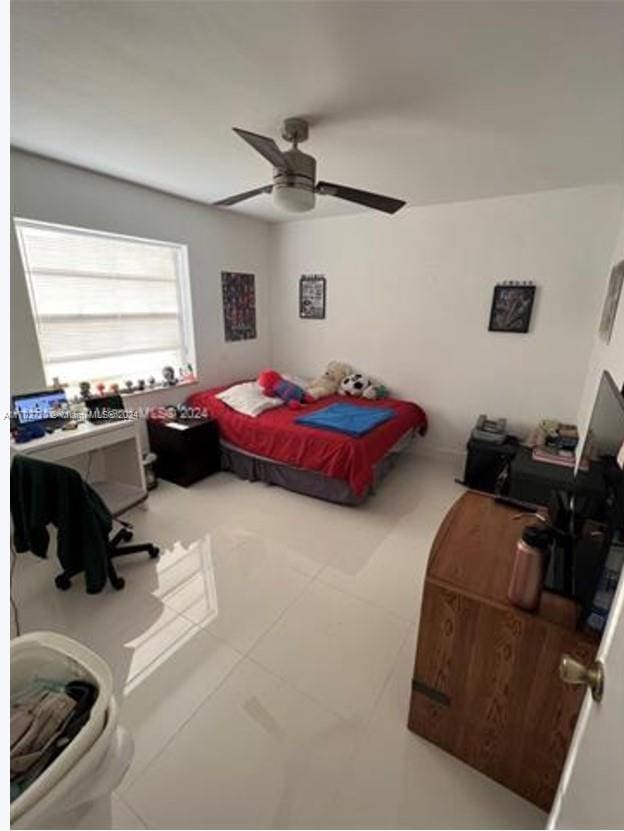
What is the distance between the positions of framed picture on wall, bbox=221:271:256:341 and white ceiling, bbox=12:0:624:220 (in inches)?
61.0

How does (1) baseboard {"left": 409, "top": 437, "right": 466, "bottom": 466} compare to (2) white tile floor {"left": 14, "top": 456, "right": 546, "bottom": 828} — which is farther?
(1) baseboard {"left": 409, "top": 437, "right": 466, "bottom": 466}

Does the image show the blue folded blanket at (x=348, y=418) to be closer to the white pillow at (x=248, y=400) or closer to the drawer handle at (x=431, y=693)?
the white pillow at (x=248, y=400)

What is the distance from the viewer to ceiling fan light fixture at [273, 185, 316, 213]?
1957 millimetres

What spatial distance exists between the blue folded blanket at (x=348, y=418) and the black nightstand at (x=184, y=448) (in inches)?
34.0

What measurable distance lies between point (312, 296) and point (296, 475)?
2283 mm

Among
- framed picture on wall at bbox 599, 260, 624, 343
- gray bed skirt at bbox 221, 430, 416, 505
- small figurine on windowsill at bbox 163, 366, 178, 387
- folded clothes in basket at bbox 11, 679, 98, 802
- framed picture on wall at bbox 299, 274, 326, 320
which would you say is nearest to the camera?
folded clothes in basket at bbox 11, 679, 98, 802

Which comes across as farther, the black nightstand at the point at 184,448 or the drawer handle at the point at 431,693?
the black nightstand at the point at 184,448

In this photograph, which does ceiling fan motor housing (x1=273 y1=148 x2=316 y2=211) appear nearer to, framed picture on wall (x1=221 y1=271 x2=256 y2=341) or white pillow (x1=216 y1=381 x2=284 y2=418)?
white pillow (x1=216 y1=381 x2=284 y2=418)

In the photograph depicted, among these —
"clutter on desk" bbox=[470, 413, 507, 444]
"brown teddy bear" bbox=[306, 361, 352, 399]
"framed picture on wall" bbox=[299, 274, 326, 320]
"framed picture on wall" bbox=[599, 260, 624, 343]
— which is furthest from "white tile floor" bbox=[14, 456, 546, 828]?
"framed picture on wall" bbox=[299, 274, 326, 320]

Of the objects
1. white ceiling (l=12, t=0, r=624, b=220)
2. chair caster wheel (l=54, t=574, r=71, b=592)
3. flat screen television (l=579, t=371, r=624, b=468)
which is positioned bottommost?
chair caster wheel (l=54, t=574, r=71, b=592)

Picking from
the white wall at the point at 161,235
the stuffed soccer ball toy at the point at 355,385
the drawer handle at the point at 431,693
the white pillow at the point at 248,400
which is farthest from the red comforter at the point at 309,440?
the drawer handle at the point at 431,693

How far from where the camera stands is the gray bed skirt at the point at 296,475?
292 centimetres
